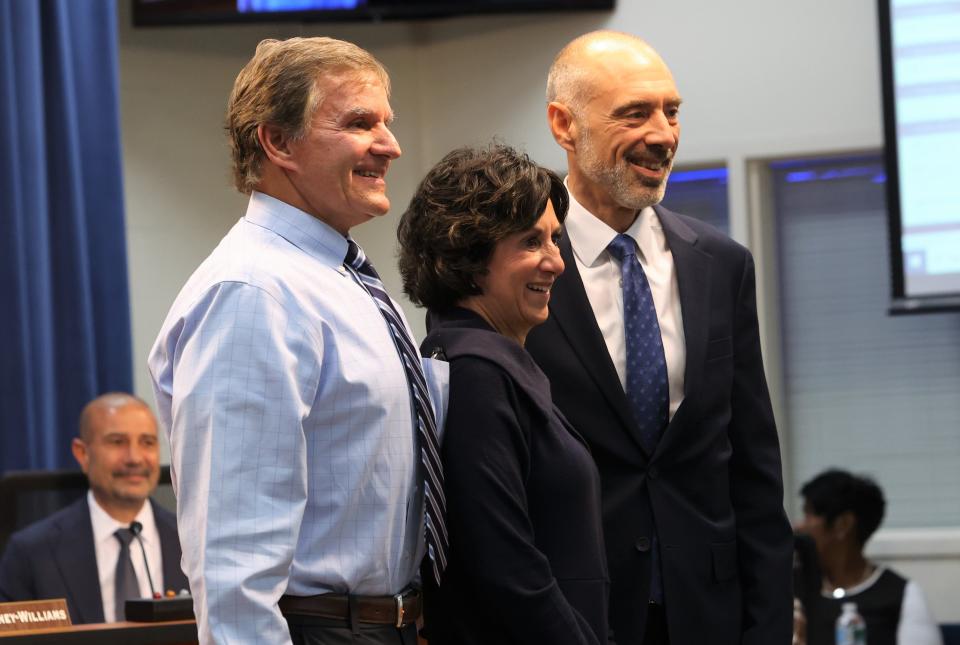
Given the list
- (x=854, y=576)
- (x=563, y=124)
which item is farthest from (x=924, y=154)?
(x=563, y=124)

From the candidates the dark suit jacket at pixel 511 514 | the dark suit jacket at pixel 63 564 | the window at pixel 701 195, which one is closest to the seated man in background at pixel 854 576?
the window at pixel 701 195

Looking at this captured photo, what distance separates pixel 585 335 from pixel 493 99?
346 cm

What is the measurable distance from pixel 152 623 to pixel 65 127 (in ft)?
8.86

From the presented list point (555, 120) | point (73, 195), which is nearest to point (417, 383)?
point (555, 120)

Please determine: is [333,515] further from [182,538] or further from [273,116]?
[273,116]

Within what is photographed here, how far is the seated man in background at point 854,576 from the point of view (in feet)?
14.4

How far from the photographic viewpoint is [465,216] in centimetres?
185

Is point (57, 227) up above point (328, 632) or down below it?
above

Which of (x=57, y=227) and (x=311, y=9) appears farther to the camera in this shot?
(x=311, y=9)

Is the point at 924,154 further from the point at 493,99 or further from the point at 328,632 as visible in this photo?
the point at 328,632

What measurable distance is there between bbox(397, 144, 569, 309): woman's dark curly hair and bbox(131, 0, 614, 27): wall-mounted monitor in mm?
3325

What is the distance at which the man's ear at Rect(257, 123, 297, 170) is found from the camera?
1.69m

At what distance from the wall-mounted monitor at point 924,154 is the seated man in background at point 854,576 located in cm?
61

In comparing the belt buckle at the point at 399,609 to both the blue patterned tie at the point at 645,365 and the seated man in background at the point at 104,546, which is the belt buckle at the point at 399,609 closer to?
the blue patterned tie at the point at 645,365
